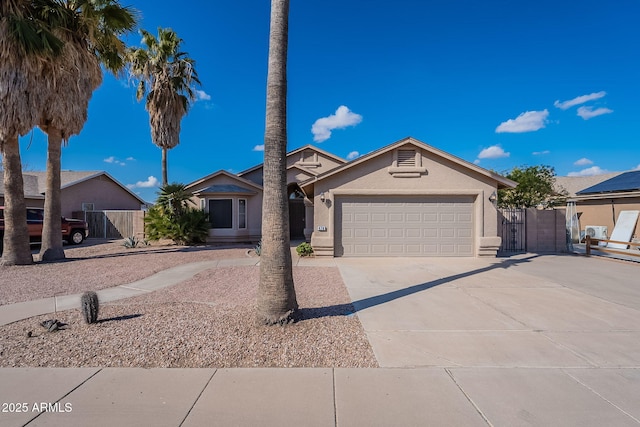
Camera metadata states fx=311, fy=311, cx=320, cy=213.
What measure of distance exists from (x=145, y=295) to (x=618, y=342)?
8437 mm

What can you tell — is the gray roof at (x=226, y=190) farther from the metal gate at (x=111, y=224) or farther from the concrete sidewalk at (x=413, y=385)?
the concrete sidewalk at (x=413, y=385)

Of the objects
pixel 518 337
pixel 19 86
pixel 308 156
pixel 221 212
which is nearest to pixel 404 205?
pixel 518 337

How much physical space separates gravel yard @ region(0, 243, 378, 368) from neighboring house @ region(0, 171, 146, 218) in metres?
17.2

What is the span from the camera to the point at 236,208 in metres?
16.4

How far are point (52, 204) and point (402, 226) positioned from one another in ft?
41.3

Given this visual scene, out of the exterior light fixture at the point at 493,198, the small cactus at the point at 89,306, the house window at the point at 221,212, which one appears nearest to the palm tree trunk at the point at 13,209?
the house window at the point at 221,212

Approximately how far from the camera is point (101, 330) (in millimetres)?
4707

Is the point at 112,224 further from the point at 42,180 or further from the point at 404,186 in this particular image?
the point at 404,186

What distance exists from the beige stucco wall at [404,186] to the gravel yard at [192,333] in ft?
13.9

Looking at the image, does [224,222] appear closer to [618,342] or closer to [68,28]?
[68,28]

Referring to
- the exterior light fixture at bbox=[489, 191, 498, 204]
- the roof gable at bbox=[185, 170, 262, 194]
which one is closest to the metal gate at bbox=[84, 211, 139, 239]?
the roof gable at bbox=[185, 170, 262, 194]

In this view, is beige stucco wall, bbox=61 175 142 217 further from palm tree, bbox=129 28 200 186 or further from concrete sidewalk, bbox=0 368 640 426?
concrete sidewalk, bbox=0 368 640 426

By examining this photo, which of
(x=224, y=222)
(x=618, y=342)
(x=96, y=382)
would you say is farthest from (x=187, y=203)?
(x=618, y=342)

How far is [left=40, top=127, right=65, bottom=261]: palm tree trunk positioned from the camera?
10.8 m
